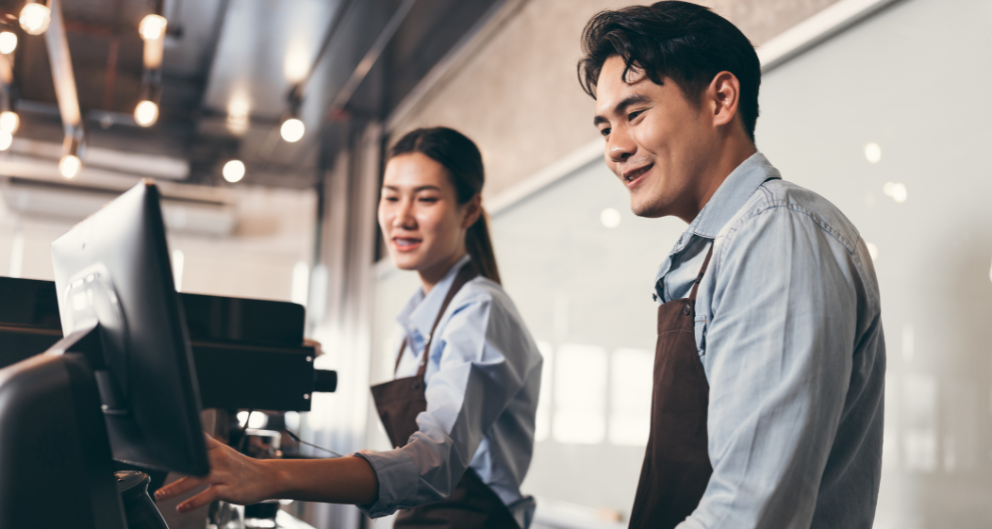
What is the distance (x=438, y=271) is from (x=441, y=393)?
0.44m

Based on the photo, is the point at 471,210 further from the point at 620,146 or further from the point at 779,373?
the point at 779,373

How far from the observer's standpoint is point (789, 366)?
71 cm

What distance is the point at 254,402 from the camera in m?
1.17

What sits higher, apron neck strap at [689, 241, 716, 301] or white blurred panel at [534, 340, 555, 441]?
apron neck strap at [689, 241, 716, 301]

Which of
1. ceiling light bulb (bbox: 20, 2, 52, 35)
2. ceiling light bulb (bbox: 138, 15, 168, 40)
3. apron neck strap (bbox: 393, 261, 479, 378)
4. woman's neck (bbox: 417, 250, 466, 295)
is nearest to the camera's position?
apron neck strap (bbox: 393, 261, 479, 378)

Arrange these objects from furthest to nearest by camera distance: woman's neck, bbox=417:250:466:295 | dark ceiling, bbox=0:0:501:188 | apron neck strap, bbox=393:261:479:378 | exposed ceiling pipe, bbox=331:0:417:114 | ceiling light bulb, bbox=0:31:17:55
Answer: dark ceiling, bbox=0:0:501:188 → exposed ceiling pipe, bbox=331:0:417:114 → ceiling light bulb, bbox=0:31:17:55 → woman's neck, bbox=417:250:466:295 → apron neck strap, bbox=393:261:479:378

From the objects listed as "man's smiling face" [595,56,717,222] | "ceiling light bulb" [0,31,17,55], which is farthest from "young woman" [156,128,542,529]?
"ceiling light bulb" [0,31,17,55]

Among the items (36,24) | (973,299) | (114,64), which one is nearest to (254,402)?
(973,299)

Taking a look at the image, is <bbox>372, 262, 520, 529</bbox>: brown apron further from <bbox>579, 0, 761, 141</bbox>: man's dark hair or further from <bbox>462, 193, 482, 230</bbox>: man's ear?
<bbox>579, 0, 761, 141</bbox>: man's dark hair

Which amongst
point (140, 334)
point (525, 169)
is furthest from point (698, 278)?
point (525, 169)

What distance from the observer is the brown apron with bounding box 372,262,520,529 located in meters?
1.34

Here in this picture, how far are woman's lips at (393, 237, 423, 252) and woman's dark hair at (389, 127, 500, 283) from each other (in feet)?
0.43

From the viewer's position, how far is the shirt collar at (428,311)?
1.56 meters

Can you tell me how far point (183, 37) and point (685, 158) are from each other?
4.03m
